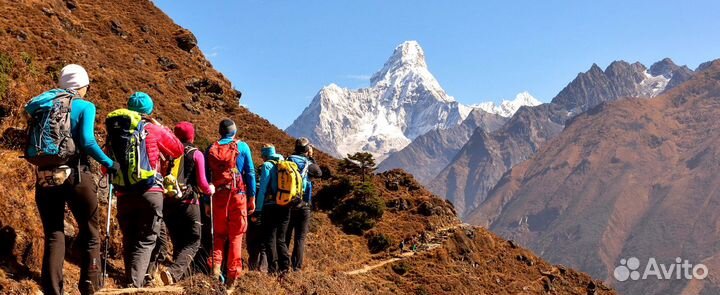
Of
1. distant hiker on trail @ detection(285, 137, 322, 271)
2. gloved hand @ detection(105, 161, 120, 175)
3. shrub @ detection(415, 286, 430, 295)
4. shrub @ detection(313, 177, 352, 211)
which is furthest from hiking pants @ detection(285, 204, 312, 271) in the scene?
shrub @ detection(313, 177, 352, 211)

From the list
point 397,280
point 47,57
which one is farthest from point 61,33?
point 397,280

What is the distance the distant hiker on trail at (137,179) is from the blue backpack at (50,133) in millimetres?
617

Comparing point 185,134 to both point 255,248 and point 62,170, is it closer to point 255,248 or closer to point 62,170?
point 62,170

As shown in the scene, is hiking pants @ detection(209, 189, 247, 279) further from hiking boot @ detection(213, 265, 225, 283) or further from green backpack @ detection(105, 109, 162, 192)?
green backpack @ detection(105, 109, 162, 192)

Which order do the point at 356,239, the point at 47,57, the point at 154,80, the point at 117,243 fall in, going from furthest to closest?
1. the point at 154,80
2. the point at 356,239
3. the point at 47,57
4. the point at 117,243

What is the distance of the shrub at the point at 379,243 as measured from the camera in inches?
1166

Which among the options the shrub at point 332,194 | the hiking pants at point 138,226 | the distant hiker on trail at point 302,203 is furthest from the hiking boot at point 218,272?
the shrub at point 332,194

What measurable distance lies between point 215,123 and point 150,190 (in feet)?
96.6

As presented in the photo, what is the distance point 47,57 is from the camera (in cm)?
2430

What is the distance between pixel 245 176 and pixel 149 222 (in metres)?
2.15

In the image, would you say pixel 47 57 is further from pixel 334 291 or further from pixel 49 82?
pixel 334 291

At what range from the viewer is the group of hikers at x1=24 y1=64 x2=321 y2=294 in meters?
6.25

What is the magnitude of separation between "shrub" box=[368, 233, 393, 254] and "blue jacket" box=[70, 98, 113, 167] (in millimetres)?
23792

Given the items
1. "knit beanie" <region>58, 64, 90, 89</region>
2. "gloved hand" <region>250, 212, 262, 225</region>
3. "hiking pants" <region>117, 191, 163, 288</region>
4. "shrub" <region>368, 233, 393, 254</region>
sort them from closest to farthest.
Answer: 1. "knit beanie" <region>58, 64, 90, 89</region>
2. "hiking pants" <region>117, 191, 163, 288</region>
3. "gloved hand" <region>250, 212, 262, 225</region>
4. "shrub" <region>368, 233, 393, 254</region>
